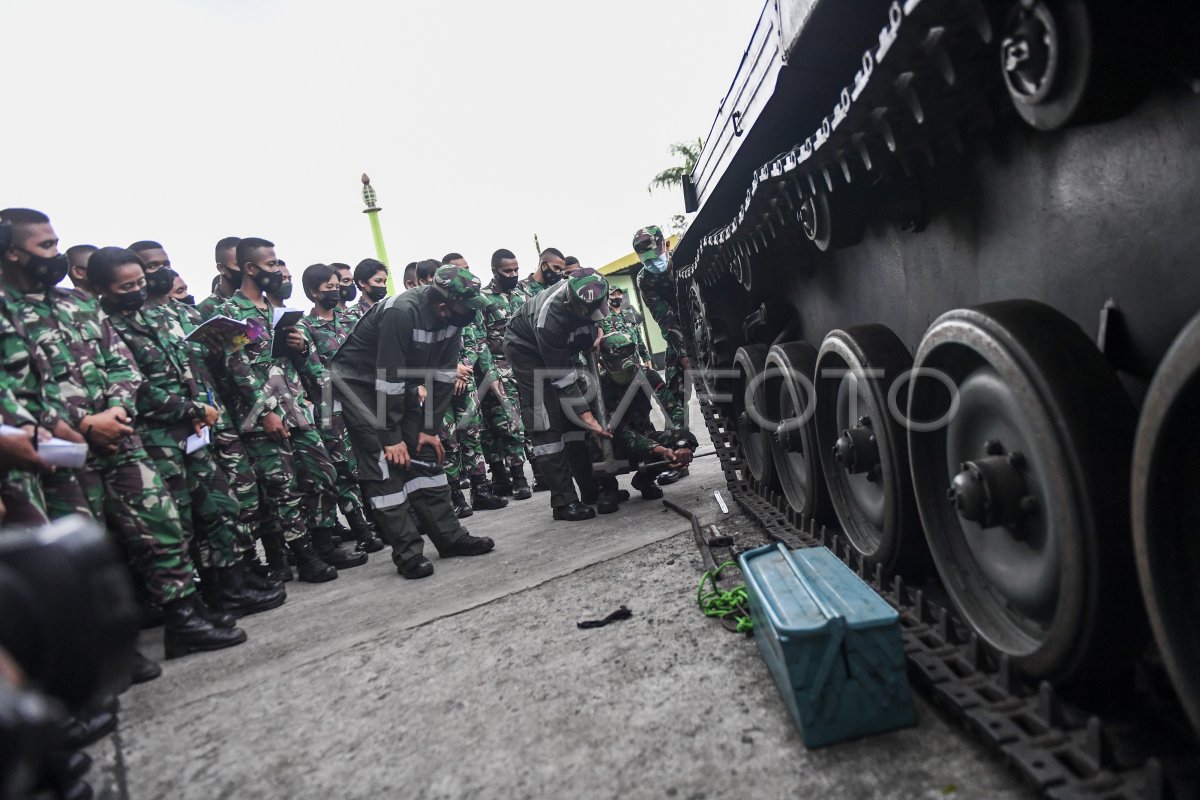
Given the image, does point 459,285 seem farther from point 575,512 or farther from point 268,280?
point 575,512

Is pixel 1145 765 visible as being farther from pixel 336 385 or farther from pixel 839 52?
pixel 336 385

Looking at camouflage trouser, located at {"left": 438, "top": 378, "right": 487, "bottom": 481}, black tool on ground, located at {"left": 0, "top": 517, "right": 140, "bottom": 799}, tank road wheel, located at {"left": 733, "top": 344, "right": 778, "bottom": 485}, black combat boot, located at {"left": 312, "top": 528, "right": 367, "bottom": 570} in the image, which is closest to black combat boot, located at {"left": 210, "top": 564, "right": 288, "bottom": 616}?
black combat boot, located at {"left": 312, "top": 528, "right": 367, "bottom": 570}

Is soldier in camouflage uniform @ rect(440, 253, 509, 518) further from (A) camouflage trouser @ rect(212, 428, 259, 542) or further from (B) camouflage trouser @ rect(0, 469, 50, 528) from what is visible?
(B) camouflage trouser @ rect(0, 469, 50, 528)

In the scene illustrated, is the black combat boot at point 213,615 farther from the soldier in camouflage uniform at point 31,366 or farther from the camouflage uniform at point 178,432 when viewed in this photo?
the soldier in camouflage uniform at point 31,366

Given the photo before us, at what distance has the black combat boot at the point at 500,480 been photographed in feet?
Result: 25.2

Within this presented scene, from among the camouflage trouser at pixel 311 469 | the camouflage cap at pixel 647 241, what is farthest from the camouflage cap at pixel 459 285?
the camouflage cap at pixel 647 241

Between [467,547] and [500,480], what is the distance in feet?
9.26

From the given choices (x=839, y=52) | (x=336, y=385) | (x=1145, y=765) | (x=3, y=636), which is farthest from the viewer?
(x=336, y=385)

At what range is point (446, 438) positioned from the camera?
6727mm

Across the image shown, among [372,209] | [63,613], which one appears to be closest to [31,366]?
[63,613]

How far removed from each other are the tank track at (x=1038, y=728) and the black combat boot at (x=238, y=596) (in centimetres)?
343

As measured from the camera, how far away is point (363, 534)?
233 inches

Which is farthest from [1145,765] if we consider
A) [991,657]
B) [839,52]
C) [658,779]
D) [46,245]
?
[46,245]

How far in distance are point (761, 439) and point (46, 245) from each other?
3.62 metres
